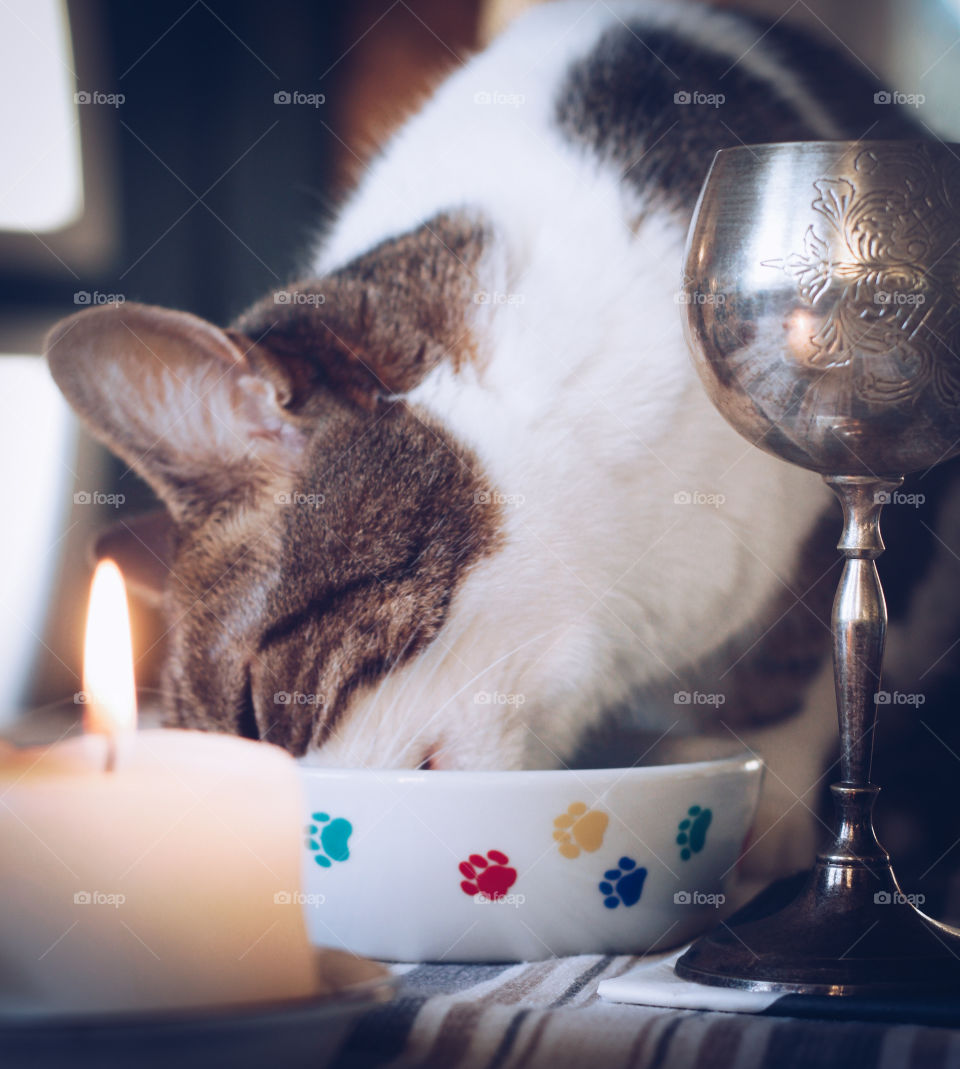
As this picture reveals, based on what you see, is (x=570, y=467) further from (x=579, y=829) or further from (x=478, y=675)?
(x=579, y=829)

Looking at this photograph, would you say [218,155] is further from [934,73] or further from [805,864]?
[805,864]

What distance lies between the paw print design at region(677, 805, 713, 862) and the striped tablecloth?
127mm

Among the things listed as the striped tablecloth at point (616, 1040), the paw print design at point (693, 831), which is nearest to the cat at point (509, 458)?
the paw print design at point (693, 831)

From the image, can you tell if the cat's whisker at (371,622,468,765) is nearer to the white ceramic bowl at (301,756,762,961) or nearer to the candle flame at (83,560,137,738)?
the white ceramic bowl at (301,756,762,961)

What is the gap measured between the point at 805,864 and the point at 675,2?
58 cm

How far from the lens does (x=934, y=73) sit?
0.70m

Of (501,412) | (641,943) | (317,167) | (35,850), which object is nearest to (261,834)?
(35,850)

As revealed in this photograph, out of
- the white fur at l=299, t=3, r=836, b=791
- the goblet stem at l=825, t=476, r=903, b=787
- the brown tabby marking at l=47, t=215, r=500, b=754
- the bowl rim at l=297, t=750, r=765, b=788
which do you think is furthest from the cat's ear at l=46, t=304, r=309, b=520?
the goblet stem at l=825, t=476, r=903, b=787

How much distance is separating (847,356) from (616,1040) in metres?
0.28

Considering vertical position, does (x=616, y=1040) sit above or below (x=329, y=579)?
below

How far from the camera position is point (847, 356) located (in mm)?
452

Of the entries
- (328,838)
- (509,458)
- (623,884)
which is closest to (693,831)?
(623,884)

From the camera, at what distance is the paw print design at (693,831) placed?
0.53 metres

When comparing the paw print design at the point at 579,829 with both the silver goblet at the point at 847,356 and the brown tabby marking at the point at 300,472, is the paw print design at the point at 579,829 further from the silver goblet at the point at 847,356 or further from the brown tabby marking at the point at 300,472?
the brown tabby marking at the point at 300,472
